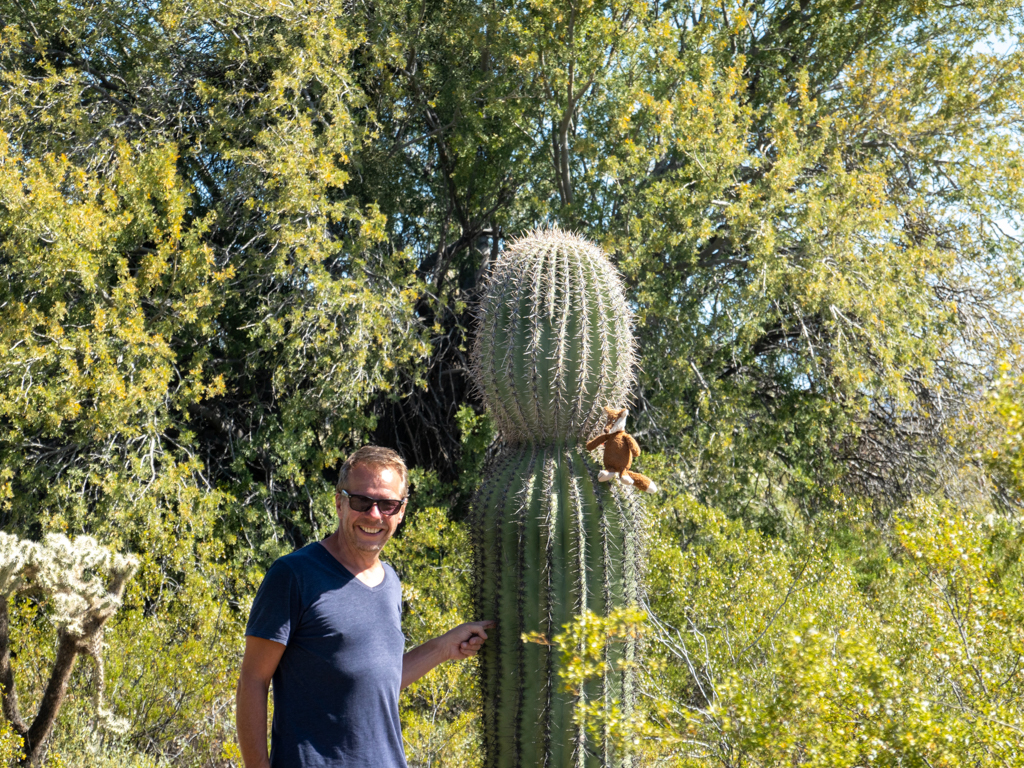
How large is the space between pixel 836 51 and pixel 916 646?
5427 millimetres

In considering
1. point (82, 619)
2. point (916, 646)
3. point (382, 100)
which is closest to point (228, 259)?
point (382, 100)

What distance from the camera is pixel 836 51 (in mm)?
7379

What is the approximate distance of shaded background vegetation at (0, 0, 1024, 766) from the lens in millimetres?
5008

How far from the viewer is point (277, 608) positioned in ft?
6.66

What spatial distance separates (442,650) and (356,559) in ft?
1.65

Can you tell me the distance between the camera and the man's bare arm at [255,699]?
2.02 metres

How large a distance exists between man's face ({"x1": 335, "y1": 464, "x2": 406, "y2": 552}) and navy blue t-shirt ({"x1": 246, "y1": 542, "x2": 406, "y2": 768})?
11 cm

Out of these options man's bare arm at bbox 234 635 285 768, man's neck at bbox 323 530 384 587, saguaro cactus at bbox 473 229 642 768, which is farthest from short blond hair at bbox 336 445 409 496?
saguaro cactus at bbox 473 229 642 768

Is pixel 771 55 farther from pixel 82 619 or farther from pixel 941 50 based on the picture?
pixel 82 619

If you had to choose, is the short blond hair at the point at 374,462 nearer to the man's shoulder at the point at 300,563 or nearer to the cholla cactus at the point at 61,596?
the man's shoulder at the point at 300,563

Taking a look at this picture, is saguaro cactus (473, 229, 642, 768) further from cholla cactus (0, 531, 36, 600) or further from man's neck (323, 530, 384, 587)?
cholla cactus (0, 531, 36, 600)

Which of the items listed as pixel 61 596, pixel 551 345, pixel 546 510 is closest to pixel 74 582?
pixel 61 596

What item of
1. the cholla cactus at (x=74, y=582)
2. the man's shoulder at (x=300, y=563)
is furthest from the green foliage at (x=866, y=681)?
the cholla cactus at (x=74, y=582)

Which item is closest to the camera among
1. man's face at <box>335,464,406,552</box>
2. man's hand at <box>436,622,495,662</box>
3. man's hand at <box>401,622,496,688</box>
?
man's face at <box>335,464,406,552</box>
